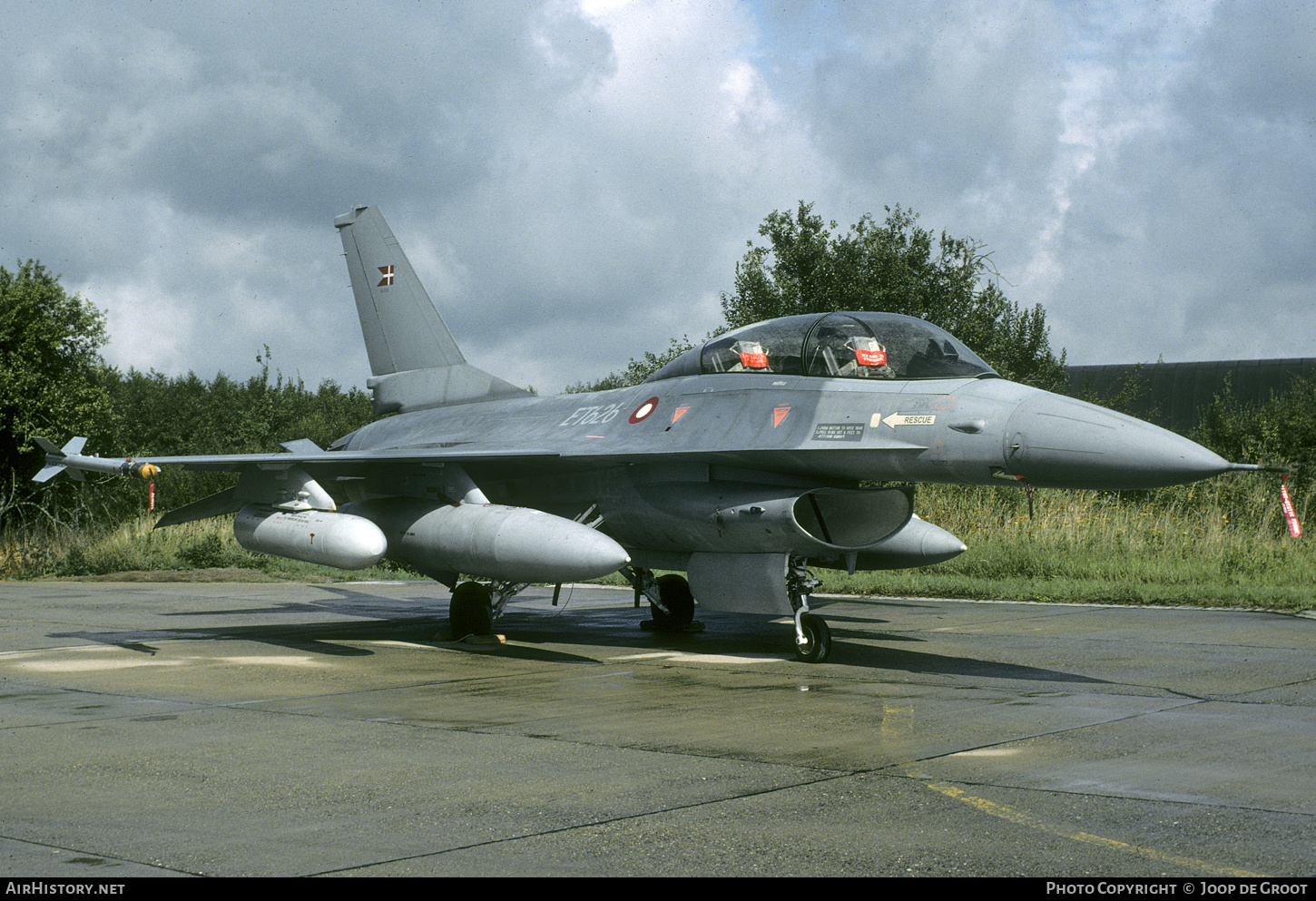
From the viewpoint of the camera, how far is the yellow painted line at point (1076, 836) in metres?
3.84

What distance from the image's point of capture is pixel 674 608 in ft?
43.8

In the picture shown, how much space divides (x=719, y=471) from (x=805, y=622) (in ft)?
Result: 5.53

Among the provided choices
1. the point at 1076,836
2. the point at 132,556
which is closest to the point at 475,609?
the point at 1076,836

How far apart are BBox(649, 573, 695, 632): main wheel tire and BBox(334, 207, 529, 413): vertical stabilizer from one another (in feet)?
13.0

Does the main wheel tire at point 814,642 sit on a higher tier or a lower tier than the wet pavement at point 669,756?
higher

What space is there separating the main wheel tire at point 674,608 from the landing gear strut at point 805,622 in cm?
298

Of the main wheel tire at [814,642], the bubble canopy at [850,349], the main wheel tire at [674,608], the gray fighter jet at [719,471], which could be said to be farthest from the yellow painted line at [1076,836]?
the main wheel tire at [674,608]

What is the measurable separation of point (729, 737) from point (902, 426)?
375 centimetres

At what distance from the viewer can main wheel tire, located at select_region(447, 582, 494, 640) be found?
12484mm

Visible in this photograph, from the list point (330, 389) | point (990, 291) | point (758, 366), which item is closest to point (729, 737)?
point (758, 366)

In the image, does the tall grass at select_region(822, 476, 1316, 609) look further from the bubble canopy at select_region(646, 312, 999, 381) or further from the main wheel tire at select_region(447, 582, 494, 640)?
the bubble canopy at select_region(646, 312, 999, 381)

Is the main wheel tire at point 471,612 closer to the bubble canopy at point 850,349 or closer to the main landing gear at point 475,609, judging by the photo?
the main landing gear at point 475,609

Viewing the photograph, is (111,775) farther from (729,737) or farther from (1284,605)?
(1284,605)

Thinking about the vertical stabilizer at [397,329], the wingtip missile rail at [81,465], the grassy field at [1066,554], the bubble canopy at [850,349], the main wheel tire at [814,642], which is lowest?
the main wheel tire at [814,642]
